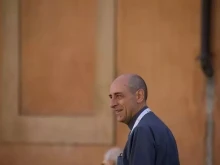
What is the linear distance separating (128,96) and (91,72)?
272 cm

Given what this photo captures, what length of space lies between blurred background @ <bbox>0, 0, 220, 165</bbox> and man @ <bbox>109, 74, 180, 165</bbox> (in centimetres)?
234

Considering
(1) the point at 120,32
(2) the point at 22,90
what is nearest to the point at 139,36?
(1) the point at 120,32

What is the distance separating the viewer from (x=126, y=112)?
196 inches

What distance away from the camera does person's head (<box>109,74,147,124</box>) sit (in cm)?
496

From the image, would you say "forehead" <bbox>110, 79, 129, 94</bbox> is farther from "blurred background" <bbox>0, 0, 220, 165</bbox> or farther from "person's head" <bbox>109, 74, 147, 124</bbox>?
"blurred background" <bbox>0, 0, 220, 165</bbox>

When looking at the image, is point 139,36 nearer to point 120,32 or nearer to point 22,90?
point 120,32

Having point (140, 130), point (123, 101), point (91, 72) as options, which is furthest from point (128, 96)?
point (91, 72)

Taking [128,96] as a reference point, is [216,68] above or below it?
above

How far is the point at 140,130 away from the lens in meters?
4.73

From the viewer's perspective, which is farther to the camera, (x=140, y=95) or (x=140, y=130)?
(x=140, y=95)

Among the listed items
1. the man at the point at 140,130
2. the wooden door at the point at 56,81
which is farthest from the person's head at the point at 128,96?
the wooden door at the point at 56,81

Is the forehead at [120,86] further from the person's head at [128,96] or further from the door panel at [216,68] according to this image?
the door panel at [216,68]

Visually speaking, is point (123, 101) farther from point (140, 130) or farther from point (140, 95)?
point (140, 130)

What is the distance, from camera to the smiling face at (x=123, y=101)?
4.96 m
